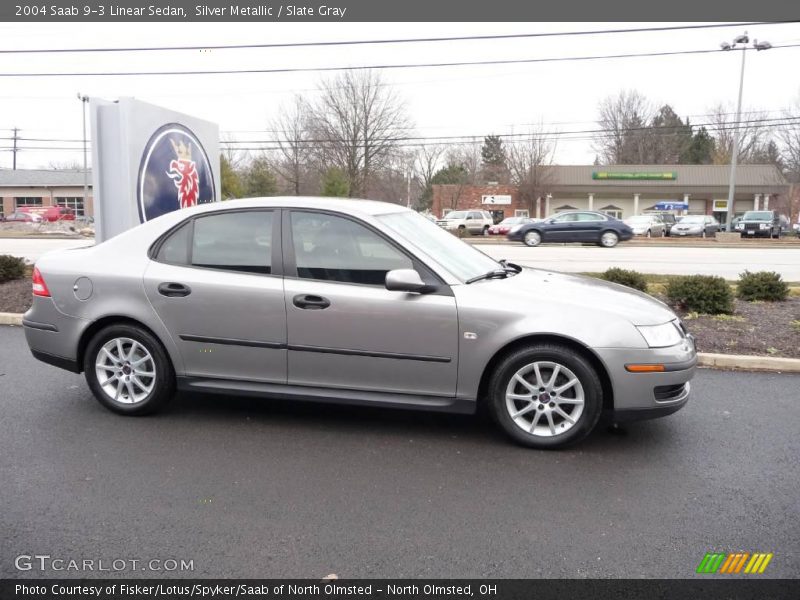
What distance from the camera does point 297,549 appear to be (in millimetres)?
3105

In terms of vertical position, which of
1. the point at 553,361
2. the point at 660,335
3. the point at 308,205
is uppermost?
the point at 308,205

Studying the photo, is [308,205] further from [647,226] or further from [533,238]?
[647,226]

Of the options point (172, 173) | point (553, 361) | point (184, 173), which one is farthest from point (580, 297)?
point (184, 173)

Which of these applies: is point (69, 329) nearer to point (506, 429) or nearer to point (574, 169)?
point (506, 429)

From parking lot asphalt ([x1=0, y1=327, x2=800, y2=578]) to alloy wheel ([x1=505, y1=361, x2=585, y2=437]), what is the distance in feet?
0.63

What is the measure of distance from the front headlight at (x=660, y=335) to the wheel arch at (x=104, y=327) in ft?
10.9

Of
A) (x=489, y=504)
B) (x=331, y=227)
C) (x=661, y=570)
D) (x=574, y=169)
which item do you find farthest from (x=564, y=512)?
(x=574, y=169)

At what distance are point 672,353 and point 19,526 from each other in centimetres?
387

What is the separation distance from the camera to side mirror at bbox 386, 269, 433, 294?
4.29 meters

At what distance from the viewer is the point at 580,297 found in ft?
14.8

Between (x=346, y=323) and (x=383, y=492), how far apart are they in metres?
1.21

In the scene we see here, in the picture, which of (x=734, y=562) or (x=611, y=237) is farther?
(x=611, y=237)

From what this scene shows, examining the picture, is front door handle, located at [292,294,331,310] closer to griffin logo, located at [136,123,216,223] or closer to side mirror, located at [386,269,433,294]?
side mirror, located at [386,269,433,294]
